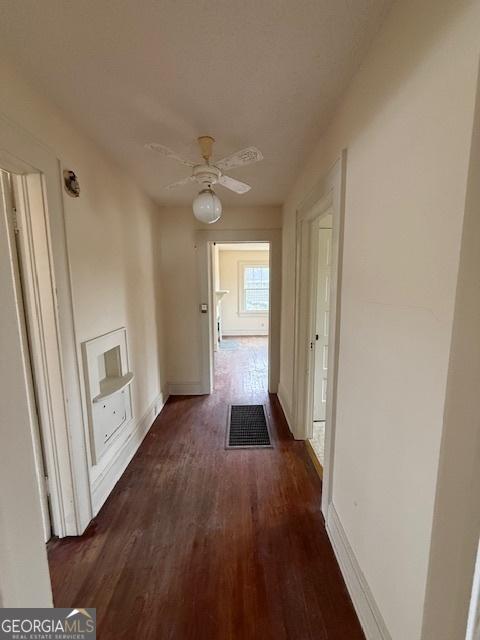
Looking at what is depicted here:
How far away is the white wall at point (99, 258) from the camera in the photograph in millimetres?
705

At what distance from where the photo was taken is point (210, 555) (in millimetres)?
1469

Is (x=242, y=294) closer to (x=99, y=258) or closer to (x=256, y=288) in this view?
(x=256, y=288)

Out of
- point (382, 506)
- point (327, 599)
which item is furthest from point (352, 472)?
point (327, 599)

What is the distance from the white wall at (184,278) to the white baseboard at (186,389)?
0.01 meters

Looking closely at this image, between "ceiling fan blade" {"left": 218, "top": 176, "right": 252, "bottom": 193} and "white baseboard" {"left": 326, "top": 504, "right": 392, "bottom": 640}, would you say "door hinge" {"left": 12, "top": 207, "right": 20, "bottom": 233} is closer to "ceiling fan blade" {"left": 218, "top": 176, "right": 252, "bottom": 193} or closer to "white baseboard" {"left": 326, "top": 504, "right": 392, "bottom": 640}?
"ceiling fan blade" {"left": 218, "top": 176, "right": 252, "bottom": 193}

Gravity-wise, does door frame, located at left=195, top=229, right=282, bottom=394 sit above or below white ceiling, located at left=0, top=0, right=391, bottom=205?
below

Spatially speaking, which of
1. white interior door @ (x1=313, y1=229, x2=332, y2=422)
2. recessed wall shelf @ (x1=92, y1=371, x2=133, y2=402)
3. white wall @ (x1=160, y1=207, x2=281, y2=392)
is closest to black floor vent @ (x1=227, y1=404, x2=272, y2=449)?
white interior door @ (x1=313, y1=229, x2=332, y2=422)

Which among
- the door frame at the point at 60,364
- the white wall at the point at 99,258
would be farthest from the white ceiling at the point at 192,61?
the door frame at the point at 60,364

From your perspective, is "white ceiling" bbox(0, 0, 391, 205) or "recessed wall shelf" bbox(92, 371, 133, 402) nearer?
"white ceiling" bbox(0, 0, 391, 205)

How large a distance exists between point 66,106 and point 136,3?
0.76m

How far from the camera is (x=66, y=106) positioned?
1.38m

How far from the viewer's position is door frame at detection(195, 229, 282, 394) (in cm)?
321

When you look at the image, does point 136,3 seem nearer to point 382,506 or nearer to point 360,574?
point 382,506

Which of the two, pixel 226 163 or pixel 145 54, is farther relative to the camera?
pixel 226 163
